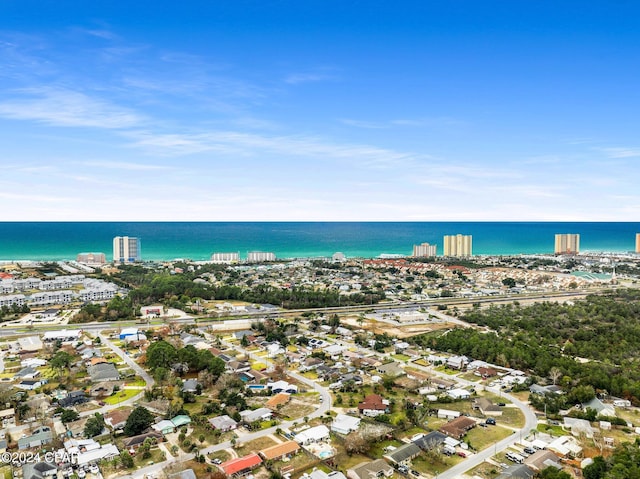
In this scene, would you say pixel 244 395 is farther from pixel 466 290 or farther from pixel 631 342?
pixel 466 290

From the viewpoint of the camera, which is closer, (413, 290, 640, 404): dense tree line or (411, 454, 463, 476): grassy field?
(411, 454, 463, 476): grassy field

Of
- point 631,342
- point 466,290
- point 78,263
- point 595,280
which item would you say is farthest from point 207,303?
point 595,280

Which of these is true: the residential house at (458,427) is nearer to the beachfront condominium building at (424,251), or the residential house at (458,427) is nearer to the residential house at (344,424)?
the residential house at (344,424)

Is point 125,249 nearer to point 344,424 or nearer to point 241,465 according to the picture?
point 344,424

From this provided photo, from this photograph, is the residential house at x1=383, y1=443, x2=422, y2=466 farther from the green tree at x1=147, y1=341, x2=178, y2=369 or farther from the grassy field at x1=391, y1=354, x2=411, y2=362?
A: the green tree at x1=147, y1=341, x2=178, y2=369

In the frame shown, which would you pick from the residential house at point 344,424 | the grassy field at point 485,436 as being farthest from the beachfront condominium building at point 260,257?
the grassy field at point 485,436

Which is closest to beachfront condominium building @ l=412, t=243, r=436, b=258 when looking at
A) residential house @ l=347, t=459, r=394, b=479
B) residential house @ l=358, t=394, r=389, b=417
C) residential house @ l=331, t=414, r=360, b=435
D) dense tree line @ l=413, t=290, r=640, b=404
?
dense tree line @ l=413, t=290, r=640, b=404
